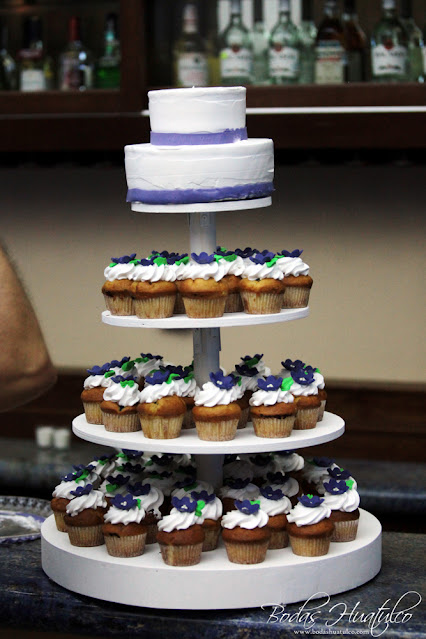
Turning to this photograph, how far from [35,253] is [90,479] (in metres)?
1.83

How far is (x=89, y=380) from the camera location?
64.2 inches

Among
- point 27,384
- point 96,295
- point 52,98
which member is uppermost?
point 52,98

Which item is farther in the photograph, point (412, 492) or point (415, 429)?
point (415, 429)

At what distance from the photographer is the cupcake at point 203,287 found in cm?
147

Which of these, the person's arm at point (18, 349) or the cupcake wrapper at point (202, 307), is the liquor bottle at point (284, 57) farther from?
the person's arm at point (18, 349)

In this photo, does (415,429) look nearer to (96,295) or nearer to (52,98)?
(96,295)

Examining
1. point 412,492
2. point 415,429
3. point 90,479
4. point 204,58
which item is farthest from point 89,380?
point 204,58

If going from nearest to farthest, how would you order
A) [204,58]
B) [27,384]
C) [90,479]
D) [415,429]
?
[27,384] → [90,479] → [415,429] → [204,58]

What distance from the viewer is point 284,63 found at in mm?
2762

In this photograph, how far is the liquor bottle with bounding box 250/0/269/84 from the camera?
9.16 feet

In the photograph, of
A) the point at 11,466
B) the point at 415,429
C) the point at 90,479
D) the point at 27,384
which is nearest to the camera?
the point at 27,384

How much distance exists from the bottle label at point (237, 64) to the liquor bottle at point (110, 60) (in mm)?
328

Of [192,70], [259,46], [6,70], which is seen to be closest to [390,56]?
[259,46]

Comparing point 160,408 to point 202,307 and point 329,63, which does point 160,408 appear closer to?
point 202,307
